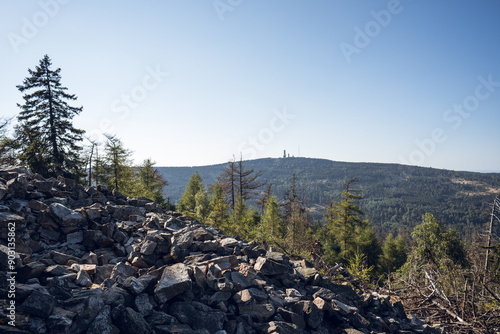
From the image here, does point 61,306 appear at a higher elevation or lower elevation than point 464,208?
higher

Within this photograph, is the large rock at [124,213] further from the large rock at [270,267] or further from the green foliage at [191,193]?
the green foliage at [191,193]

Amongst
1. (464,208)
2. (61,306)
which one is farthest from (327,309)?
(464,208)

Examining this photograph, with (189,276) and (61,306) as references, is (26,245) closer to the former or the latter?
(61,306)

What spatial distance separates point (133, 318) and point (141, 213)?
666cm

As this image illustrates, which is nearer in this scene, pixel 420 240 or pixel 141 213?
pixel 141 213

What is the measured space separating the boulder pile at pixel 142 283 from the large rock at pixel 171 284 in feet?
0.06

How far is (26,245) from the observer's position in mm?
6629

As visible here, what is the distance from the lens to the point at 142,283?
16.2 ft

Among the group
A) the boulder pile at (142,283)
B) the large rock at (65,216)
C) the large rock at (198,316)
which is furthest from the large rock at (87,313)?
the large rock at (65,216)

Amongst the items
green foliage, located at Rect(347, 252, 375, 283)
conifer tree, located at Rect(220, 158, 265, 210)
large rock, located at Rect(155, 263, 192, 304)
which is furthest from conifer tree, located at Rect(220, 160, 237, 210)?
large rock, located at Rect(155, 263, 192, 304)

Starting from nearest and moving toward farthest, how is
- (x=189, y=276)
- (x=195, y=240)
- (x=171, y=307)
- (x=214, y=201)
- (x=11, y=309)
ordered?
(x=11, y=309) < (x=171, y=307) < (x=189, y=276) < (x=195, y=240) < (x=214, y=201)

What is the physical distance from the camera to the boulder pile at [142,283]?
405 centimetres

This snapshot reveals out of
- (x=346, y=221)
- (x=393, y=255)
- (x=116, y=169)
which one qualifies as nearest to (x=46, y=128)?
(x=116, y=169)

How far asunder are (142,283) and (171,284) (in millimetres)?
570
